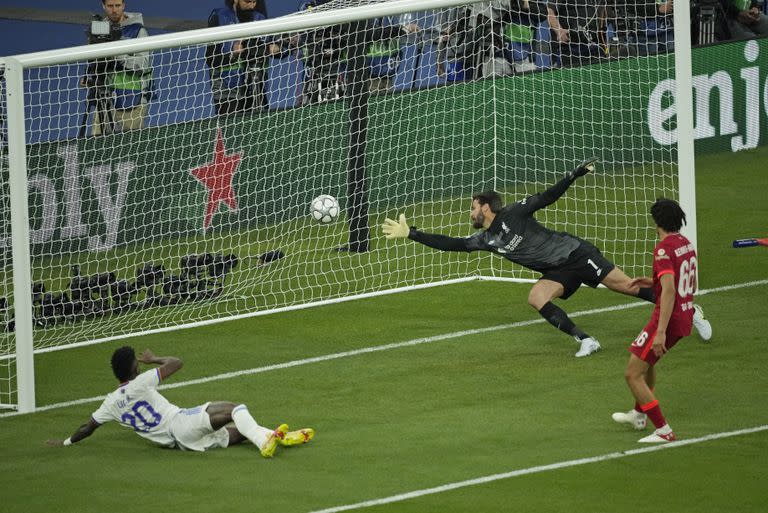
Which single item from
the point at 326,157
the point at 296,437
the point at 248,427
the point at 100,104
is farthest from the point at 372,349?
the point at 100,104

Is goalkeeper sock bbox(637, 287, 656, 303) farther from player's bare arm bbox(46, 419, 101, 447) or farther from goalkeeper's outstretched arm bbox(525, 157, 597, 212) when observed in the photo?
player's bare arm bbox(46, 419, 101, 447)

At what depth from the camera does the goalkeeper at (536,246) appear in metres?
14.0

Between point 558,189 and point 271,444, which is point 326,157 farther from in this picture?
point 271,444

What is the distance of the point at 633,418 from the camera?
11.2 m

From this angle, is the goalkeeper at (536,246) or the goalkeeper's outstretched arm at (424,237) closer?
the goalkeeper's outstretched arm at (424,237)

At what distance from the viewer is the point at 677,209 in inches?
436

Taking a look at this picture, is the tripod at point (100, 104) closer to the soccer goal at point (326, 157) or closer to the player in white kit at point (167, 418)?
the soccer goal at point (326, 157)

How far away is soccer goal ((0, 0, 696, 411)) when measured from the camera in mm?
16156

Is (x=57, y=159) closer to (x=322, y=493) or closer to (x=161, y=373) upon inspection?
(x=161, y=373)

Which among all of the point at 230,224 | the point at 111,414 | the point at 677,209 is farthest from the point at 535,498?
the point at 230,224

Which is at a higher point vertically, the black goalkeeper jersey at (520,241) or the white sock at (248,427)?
the black goalkeeper jersey at (520,241)

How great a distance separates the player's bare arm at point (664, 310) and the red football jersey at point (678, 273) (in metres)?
0.06

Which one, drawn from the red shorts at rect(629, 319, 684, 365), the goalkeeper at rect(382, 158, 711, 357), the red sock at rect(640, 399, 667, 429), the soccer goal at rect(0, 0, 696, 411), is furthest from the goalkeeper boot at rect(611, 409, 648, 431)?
the soccer goal at rect(0, 0, 696, 411)

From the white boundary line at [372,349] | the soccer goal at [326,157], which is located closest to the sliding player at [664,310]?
the white boundary line at [372,349]
